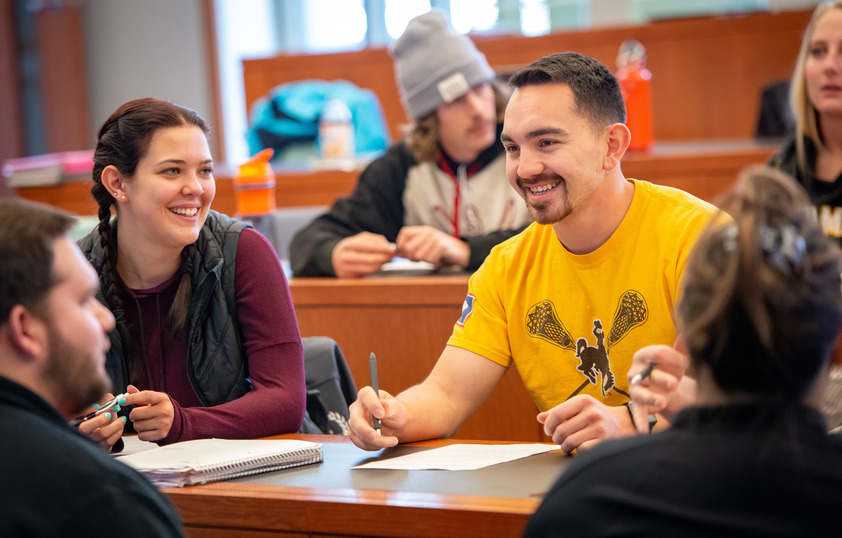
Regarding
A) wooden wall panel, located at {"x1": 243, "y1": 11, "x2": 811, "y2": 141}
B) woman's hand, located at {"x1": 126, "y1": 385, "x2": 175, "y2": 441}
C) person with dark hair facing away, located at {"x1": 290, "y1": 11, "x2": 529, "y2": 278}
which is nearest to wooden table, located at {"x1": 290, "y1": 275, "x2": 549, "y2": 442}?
person with dark hair facing away, located at {"x1": 290, "y1": 11, "x2": 529, "y2": 278}

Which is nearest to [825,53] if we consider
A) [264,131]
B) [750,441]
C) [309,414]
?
[309,414]

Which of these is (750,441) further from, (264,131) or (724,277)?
(264,131)

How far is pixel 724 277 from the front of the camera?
2.71ft

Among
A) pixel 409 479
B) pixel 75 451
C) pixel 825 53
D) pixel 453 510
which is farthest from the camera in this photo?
pixel 825 53

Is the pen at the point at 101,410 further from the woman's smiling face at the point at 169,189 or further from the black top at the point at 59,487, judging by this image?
the black top at the point at 59,487

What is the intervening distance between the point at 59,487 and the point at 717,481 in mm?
616

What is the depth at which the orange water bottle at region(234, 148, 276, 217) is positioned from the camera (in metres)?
2.68

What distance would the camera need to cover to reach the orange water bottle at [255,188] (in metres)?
2.68

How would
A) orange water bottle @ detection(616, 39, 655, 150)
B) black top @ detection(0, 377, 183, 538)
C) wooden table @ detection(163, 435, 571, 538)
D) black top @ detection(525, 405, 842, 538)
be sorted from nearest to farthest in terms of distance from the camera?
1. black top @ detection(525, 405, 842, 538)
2. black top @ detection(0, 377, 183, 538)
3. wooden table @ detection(163, 435, 571, 538)
4. orange water bottle @ detection(616, 39, 655, 150)

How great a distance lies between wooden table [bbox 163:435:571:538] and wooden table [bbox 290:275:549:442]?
2.71 feet

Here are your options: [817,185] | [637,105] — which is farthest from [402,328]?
[637,105]

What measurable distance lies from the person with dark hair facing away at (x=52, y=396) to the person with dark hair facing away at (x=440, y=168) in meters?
1.50

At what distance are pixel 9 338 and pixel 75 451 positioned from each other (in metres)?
0.14

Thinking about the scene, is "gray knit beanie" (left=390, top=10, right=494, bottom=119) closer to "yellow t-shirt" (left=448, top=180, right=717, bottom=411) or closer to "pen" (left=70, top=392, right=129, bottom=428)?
"yellow t-shirt" (left=448, top=180, right=717, bottom=411)
